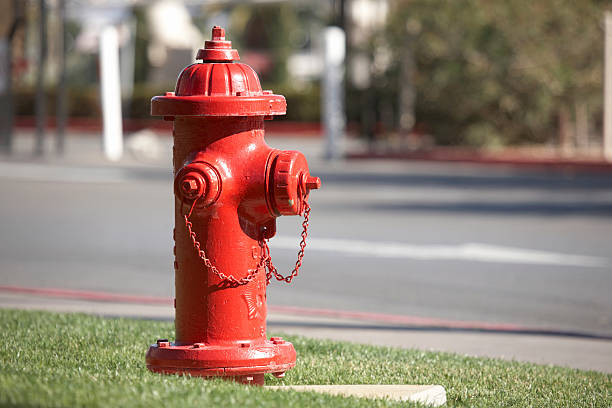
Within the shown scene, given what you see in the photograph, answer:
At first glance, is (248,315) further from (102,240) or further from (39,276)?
(102,240)

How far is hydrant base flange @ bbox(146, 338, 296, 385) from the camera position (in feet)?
15.9

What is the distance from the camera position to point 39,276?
34.7 feet

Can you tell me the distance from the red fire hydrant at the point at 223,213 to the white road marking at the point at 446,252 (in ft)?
22.8

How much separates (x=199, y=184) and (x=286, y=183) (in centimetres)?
39

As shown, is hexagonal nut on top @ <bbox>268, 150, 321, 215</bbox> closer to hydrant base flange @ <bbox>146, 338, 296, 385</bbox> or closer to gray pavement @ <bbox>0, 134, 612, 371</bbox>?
hydrant base flange @ <bbox>146, 338, 296, 385</bbox>

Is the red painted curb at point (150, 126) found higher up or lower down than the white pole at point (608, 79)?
lower down

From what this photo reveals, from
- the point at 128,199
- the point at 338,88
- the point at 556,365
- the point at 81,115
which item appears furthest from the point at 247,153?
the point at 81,115

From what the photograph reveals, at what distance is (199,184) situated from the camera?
4773 millimetres

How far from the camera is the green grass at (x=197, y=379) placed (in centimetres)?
450

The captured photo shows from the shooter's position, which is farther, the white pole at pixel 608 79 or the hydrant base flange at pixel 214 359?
the white pole at pixel 608 79

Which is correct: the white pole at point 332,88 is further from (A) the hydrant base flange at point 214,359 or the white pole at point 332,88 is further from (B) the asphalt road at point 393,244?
(A) the hydrant base flange at point 214,359

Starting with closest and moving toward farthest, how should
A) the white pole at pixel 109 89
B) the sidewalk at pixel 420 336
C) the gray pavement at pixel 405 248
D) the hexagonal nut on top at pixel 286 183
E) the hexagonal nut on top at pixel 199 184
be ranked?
1. the hexagonal nut on top at pixel 199 184
2. the hexagonal nut on top at pixel 286 183
3. the sidewalk at pixel 420 336
4. the gray pavement at pixel 405 248
5. the white pole at pixel 109 89

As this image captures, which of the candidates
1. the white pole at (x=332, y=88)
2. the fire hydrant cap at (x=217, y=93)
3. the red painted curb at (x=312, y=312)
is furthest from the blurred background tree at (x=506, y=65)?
the fire hydrant cap at (x=217, y=93)

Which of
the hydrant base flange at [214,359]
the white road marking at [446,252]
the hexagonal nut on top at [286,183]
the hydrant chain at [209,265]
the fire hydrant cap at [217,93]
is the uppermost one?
the fire hydrant cap at [217,93]
